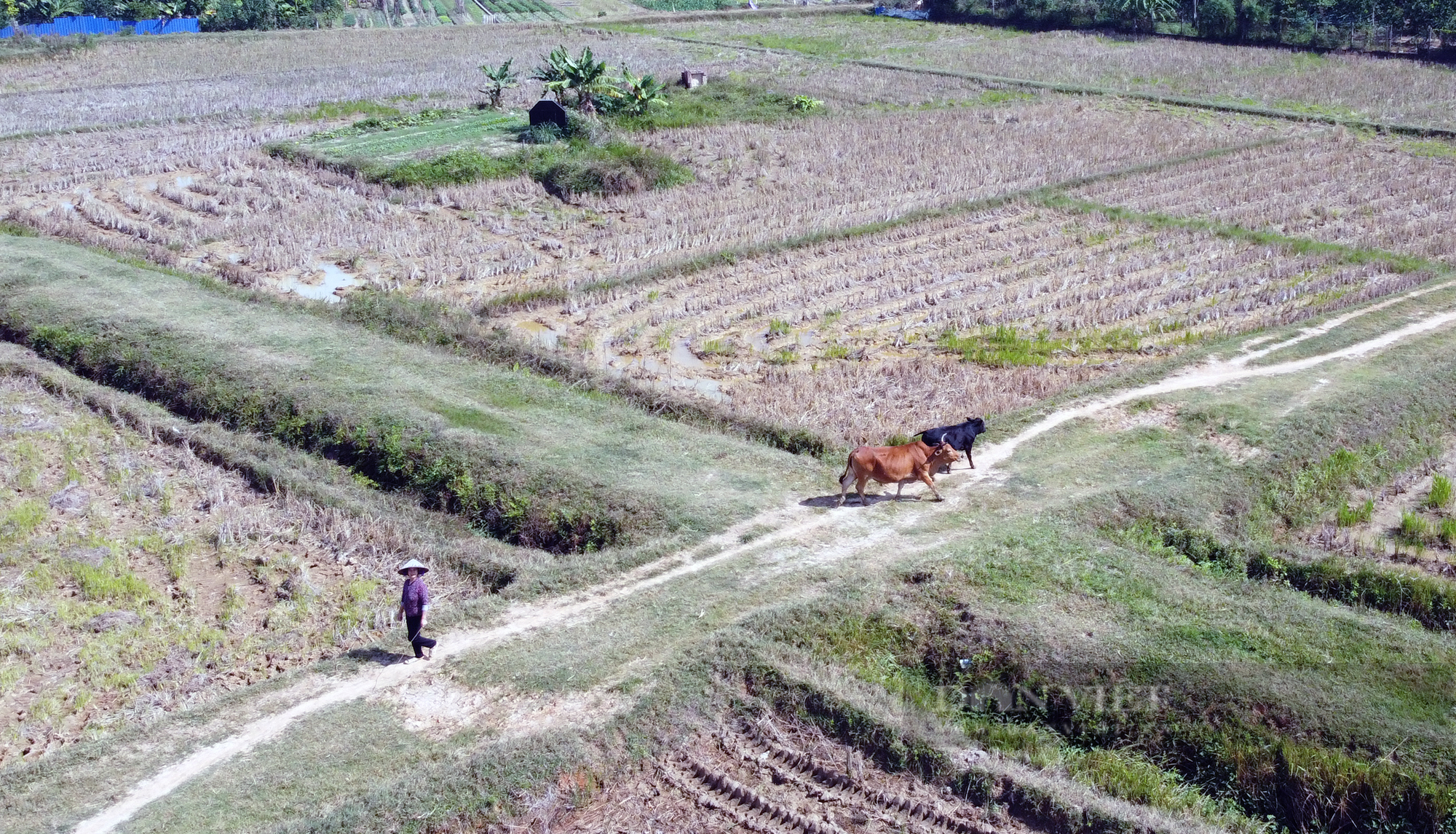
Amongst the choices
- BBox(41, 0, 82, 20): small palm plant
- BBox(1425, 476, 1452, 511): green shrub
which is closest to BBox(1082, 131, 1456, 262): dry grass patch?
BBox(1425, 476, 1452, 511): green shrub

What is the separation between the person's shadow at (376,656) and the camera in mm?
10859

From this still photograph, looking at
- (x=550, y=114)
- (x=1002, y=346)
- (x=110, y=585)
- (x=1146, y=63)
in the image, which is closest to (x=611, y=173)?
(x=550, y=114)

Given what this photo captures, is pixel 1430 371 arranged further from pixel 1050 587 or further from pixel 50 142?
pixel 50 142

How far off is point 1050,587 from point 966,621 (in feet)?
3.41

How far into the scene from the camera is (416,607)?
34.8ft

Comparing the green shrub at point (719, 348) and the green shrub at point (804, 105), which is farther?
the green shrub at point (804, 105)

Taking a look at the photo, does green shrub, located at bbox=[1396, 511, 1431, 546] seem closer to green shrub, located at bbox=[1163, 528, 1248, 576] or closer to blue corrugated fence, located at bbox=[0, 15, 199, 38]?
green shrub, located at bbox=[1163, 528, 1248, 576]

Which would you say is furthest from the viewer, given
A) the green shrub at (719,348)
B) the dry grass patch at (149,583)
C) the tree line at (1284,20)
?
the tree line at (1284,20)

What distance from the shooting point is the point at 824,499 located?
13617 mm

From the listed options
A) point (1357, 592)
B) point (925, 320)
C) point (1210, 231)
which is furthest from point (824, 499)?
point (1210, 231)

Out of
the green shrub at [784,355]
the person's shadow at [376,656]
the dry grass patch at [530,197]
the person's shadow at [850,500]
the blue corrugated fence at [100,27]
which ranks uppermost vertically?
the blue corrugated fence at [100,27]

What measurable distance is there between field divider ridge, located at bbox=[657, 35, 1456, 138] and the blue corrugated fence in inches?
1112

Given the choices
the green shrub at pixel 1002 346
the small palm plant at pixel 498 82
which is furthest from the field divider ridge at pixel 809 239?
the small palm plant at pixel 498 82

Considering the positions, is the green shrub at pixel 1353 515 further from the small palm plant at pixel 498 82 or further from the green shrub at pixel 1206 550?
the small palm plant at pixel 498 82
